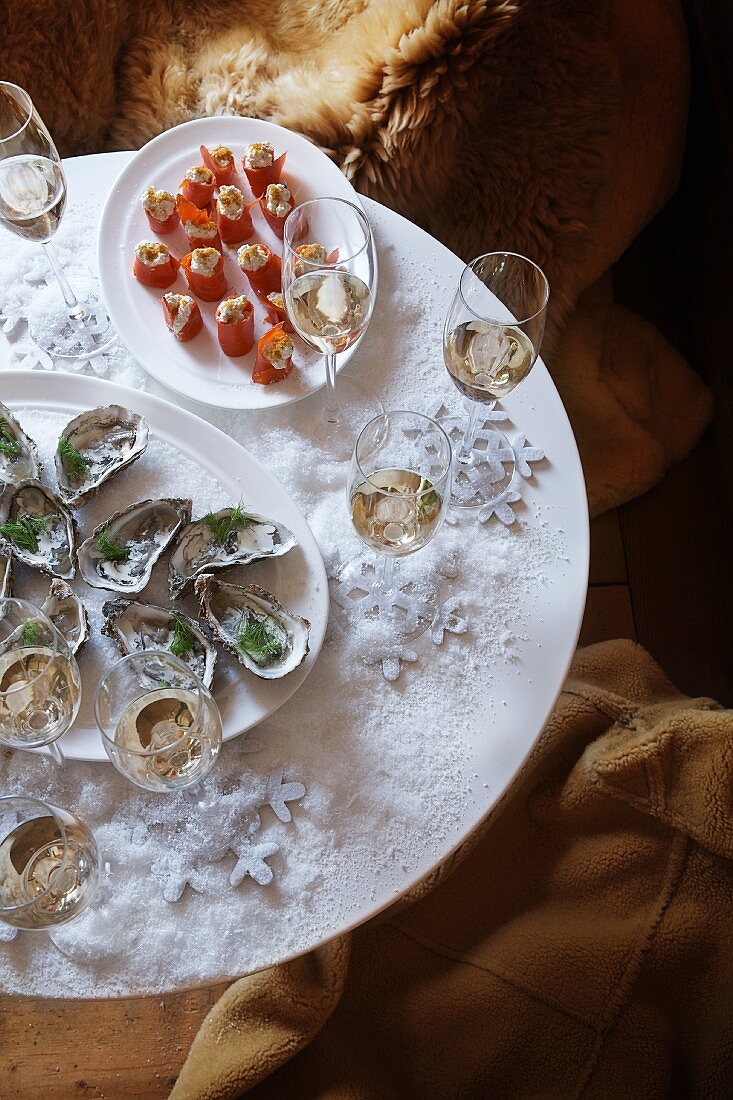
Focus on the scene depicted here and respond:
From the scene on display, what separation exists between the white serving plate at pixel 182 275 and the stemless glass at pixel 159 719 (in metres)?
0.34

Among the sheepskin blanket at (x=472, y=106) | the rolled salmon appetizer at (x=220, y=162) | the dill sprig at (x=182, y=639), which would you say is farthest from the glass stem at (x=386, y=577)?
the sheepskin blanket at (x=472, y=106)

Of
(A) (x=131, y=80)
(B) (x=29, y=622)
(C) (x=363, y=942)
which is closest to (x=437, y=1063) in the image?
(C) (x=363, y=942)

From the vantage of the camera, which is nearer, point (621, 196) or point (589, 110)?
point (589, 110)

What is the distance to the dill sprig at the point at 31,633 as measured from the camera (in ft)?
2.61

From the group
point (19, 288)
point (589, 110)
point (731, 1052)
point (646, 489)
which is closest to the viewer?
point (731, 1052)

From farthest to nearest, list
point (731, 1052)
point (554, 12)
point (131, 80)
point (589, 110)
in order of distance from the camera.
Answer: point (131, 80) < point (589, 110) < point (554, 12) < point (731, 1052)

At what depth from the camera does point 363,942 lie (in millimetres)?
1102

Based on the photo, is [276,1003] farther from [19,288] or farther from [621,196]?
[621,196]

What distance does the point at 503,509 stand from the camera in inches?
39.2

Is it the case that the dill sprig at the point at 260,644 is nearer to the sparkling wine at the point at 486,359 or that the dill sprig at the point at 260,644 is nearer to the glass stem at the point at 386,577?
the glass stem at the point at 386,577

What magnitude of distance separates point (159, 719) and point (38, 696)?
0.11m

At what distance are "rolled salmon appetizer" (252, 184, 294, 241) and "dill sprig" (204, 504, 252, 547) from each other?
0.40m

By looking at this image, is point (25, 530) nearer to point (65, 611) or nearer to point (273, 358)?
point (65, 611)

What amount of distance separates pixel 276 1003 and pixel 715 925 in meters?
0.51
